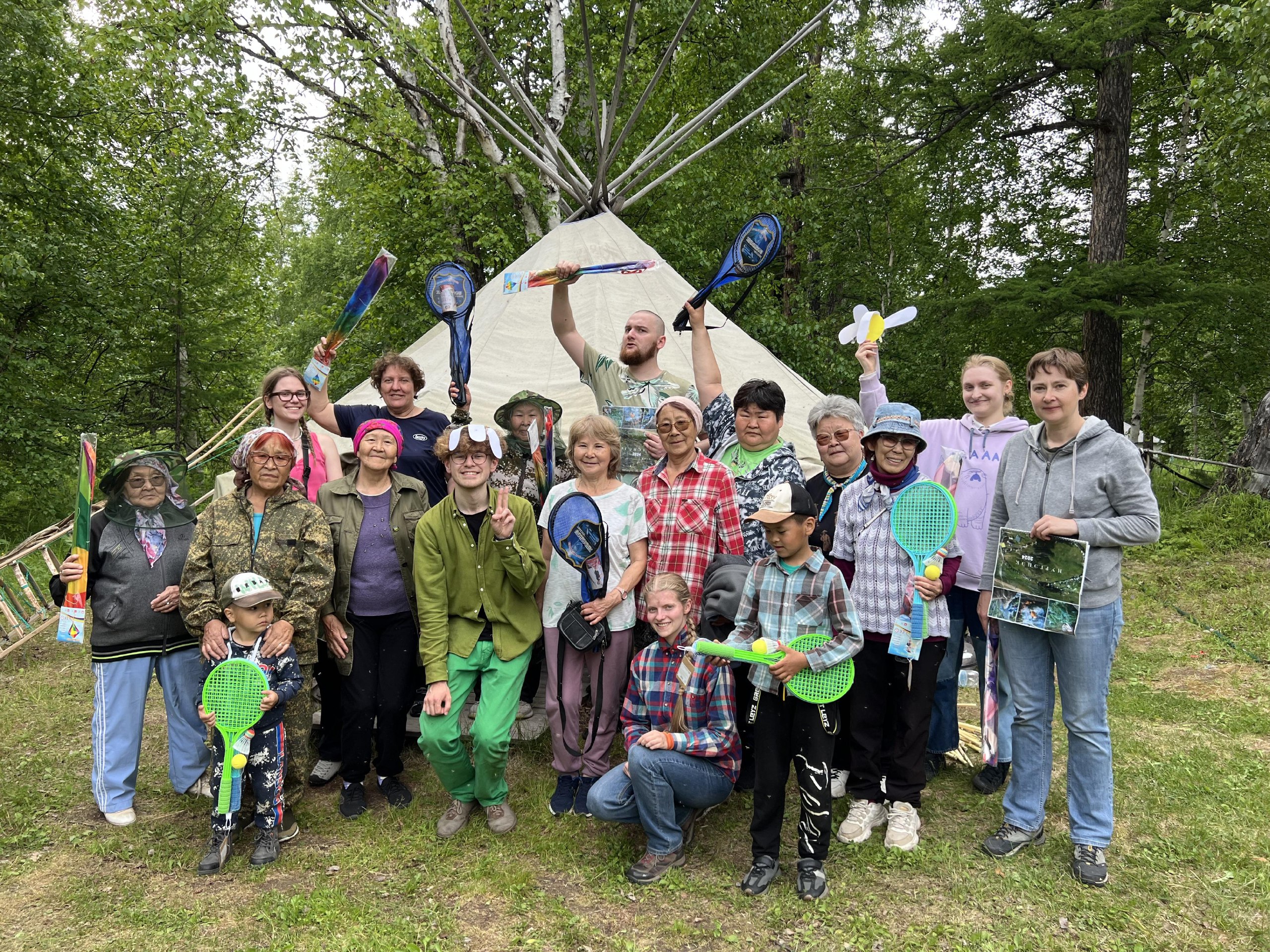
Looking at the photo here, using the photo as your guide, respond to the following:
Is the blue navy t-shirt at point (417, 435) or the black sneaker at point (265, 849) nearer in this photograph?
the black sneaker at point (265, 849)

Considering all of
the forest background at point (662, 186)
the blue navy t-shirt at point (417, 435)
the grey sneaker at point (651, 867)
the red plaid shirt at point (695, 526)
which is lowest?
the grey sneaker at point (651, 867)

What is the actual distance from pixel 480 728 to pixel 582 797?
27.1 inches

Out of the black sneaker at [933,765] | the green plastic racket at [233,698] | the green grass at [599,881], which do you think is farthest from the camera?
the black sneaker at [933,765]

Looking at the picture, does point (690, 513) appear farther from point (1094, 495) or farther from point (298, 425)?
point (298, 425)

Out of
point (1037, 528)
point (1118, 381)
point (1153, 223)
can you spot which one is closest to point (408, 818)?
point (1037, 528)

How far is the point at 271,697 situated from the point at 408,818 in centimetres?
99

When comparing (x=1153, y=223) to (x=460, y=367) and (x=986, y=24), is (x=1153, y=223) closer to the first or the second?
(x=986, y=24)

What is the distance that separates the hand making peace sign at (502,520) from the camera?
351cm

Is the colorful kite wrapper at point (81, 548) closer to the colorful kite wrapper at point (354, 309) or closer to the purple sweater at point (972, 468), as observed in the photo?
the colorful kite wrapper at point (354, 309)

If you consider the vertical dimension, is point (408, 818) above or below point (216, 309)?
below

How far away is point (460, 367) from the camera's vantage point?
4.73 m

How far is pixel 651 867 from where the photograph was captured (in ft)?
10.8

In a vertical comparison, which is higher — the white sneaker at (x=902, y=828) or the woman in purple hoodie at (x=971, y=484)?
the woman in purple hoodie at (x=971, y=484)

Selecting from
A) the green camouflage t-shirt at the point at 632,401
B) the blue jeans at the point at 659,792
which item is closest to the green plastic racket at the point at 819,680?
the blue jeans at the point at 659,792
